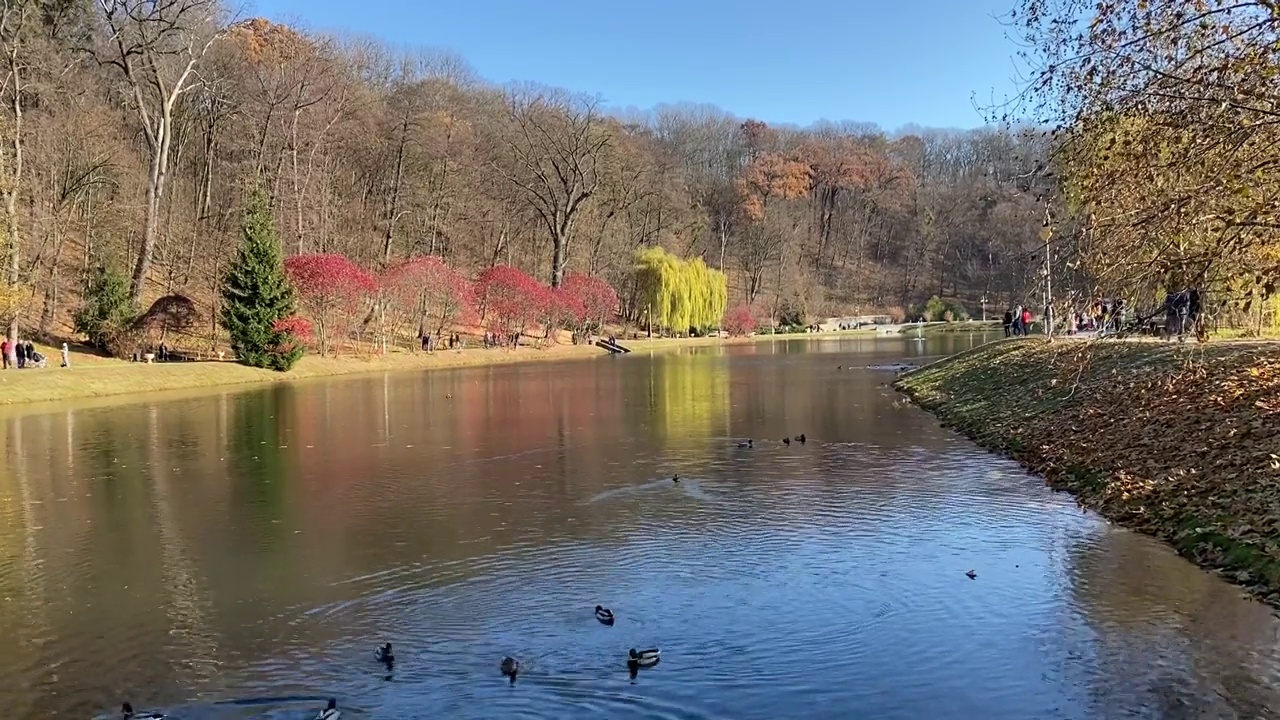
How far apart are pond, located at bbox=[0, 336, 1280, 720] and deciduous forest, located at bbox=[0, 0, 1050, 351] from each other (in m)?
4.01

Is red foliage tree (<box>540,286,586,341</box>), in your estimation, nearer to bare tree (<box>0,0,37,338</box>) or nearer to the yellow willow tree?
the yellow willow tree

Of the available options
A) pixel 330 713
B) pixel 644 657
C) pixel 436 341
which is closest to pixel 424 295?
pixel 436 341

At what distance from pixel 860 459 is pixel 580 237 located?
216 ft

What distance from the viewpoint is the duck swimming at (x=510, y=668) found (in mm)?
6967

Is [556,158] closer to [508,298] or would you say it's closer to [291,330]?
[508,298]

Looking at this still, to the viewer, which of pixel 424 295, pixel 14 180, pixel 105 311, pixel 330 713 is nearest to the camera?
pixel 330 713

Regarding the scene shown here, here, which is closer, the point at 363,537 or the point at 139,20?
the point at 363,537

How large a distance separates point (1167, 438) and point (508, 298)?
4755 cm

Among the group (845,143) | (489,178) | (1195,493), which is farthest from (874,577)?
(845,143)

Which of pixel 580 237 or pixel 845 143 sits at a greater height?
pixel 845 143

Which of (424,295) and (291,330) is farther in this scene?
(424,295)

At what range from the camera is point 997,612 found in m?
8.22

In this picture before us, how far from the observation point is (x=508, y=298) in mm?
57812

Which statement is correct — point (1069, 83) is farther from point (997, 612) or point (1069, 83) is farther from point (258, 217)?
point (258, 217)
